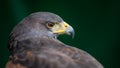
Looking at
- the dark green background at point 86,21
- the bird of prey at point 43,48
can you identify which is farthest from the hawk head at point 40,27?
the dark green background at point 86,21

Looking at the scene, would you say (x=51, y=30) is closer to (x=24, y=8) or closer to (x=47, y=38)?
(x=47, y=38)

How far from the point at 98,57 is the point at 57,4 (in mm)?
636

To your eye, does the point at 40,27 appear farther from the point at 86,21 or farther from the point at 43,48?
the point at 86,21

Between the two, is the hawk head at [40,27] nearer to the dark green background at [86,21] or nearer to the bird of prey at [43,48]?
the bird of prey at [43,48]

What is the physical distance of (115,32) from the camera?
17.5 feet

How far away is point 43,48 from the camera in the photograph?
12.6ft

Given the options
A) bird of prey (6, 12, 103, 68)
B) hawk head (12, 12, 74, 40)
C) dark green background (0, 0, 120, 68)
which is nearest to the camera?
bird of prey (6, 12, 103, 68)

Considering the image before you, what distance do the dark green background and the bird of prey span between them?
3.31ft

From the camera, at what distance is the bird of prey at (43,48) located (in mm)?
3617

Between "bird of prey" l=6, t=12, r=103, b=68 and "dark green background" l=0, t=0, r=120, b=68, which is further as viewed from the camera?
"dark green background" l=0, t=0, r=120, b=68

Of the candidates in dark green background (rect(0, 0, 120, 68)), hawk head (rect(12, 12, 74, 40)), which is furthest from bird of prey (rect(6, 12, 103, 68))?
dark green background (rect(0, 0, 120, 68))

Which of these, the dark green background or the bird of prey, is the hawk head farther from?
the dark green background

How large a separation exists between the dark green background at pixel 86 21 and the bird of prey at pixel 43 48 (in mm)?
1008

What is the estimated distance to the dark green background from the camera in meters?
5.20
